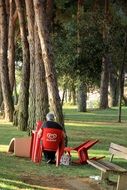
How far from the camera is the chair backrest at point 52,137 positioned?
13219 millimetres

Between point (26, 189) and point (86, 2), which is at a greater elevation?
point (86, 2)

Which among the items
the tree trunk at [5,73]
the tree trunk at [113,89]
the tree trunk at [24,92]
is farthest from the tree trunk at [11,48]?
the tree trunk at [113,89]

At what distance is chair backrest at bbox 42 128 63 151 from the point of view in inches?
520

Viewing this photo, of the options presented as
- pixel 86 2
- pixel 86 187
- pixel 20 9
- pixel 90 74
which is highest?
pixel 86 2

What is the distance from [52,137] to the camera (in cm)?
1320

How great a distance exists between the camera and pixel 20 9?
24.0 metres

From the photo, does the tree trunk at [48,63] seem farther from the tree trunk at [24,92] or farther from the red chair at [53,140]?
the tree trunk at [24,92]

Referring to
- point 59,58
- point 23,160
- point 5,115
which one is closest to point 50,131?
point 23,160

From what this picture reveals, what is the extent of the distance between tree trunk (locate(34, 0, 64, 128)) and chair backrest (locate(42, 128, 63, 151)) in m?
2.03

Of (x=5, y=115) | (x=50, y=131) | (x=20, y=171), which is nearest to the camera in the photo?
(x=20, y=171)

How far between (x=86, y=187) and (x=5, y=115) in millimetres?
17577

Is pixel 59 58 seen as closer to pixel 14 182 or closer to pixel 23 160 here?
pixel 23 160

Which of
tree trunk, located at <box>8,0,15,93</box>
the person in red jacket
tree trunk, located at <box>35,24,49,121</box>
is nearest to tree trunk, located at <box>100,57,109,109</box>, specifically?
tree trunk, located at <box>8,0,15,93</box>

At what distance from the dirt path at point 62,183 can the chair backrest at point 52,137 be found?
67.8 inches
